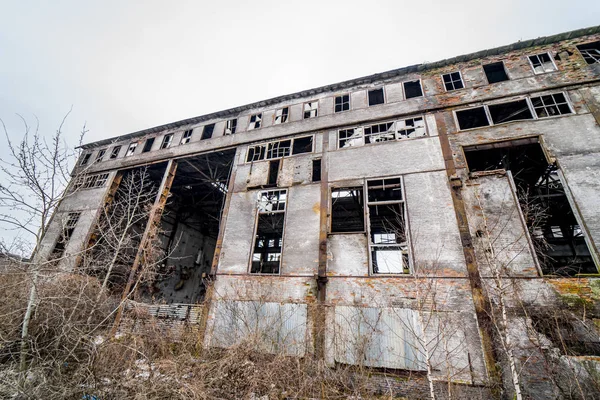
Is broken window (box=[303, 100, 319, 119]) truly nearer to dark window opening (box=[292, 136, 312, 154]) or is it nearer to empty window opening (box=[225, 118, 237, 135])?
dark window opening (box=[292, 136, 312, 154])

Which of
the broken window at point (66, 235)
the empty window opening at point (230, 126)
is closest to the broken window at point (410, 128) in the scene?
the empty window opening at point (230, 126)

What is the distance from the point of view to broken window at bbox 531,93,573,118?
31.4 feet

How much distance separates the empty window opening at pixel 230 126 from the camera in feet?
49.4

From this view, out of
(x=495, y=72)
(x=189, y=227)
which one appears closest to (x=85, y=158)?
(x=189, y=227)

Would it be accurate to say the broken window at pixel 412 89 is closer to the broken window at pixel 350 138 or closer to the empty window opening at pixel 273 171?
the broken window at pixel 350 138

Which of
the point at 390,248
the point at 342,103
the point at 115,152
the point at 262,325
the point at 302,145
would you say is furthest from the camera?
the point at 115,152

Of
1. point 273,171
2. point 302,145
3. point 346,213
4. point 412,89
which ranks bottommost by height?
point 346,213

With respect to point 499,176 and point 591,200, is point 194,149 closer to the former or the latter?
point 499,176

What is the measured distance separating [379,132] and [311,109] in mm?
4038

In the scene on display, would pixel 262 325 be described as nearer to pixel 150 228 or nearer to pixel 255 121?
pixel 150 228

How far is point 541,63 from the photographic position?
10703 millimetres

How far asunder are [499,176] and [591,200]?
2.40m

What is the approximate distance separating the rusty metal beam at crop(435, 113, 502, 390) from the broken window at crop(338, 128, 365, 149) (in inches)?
126

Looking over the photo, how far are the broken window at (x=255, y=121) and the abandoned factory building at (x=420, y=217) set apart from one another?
9cm
